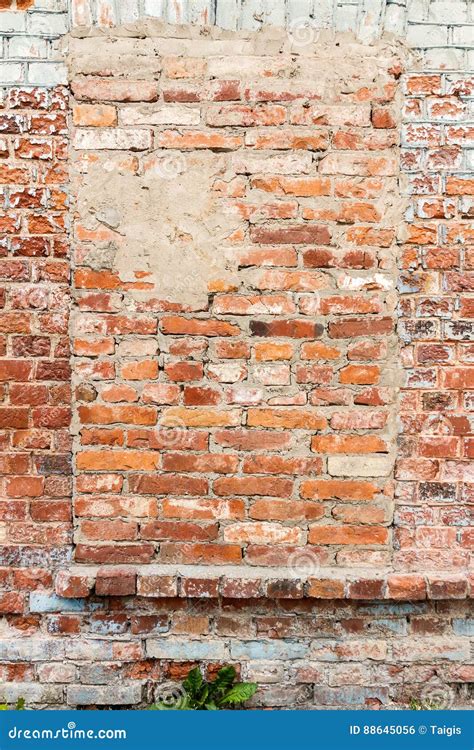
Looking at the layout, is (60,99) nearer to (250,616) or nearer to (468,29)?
(468,29)

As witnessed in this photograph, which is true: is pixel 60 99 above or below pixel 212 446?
above

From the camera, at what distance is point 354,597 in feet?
7.01

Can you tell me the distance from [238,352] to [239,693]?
1145 millimetres

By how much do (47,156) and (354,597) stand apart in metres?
1.80

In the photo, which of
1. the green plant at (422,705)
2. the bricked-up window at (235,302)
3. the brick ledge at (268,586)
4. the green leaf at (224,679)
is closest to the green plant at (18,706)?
the brick ledge at (268,586)

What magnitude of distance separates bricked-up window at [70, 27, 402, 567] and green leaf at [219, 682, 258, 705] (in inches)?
16.8

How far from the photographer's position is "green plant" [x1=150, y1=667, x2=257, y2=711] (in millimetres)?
2137

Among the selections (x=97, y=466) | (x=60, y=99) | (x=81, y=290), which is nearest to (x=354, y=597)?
(x=97, y=466)

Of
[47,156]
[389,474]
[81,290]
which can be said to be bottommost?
[389,474]

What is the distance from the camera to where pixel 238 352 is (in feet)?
7.03

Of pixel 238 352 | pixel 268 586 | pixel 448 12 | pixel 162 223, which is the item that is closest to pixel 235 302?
pixel 238 352

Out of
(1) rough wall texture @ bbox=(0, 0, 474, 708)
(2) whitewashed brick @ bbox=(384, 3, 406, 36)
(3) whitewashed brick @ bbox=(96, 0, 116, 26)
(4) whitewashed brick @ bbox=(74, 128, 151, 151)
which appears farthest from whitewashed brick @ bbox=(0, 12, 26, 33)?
(2) whitewashed brick @ bbox=(384, 3, 406, 36)

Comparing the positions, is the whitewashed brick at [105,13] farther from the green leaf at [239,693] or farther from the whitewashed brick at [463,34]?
the green leaf at [239,693]

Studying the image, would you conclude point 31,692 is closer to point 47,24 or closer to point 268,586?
point 268,586
